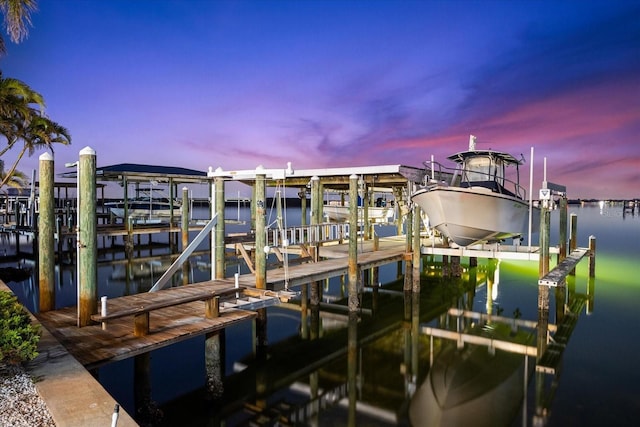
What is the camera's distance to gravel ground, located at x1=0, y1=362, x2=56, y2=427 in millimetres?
3969

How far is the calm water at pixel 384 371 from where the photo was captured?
843 cm

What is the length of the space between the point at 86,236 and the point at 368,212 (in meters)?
23.3

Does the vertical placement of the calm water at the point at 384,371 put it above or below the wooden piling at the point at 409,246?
below

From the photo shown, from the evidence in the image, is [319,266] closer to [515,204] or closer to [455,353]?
[455,353]

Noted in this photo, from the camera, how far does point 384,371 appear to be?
10.6 m

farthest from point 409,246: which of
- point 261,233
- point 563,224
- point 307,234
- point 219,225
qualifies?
point 219,225

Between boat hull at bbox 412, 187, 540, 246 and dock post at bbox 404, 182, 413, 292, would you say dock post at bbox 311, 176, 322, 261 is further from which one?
boat hull at bbox 412, 187, 540, 246

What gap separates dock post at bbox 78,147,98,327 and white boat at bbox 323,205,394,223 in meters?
20.5

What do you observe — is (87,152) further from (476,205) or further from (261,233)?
(476,205)

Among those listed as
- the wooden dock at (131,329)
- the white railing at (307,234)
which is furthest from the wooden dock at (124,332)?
the white railing at (307,234)

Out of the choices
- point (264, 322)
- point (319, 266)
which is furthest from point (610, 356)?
point (264, 322)

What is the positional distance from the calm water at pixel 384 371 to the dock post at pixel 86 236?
2240mm

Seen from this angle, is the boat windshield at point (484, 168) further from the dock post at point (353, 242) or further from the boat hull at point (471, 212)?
the dock post at point (353, 242)

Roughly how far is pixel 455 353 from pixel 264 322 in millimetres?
5718
